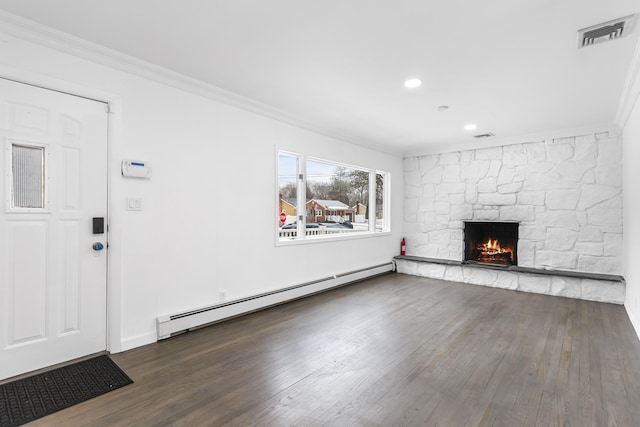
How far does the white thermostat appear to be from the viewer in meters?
2.85

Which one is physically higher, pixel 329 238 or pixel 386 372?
pixel 329 238

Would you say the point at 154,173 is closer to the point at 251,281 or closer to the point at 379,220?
the point at 251,281

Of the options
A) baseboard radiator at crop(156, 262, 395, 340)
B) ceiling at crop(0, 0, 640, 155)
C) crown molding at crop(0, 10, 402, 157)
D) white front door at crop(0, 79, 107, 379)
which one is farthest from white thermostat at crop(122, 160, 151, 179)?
baseboard radiator at crop(156, 262, 395, 340)

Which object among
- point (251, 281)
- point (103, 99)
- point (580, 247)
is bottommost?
point (251, 281)

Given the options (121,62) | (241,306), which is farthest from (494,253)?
(121,62)

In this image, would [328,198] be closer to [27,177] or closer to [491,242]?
[491,242]

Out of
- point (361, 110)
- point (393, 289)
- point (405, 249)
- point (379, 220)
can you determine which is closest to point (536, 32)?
point (361, 110)

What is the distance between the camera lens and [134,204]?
293cm

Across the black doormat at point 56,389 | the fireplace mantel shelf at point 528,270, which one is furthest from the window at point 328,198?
the black doormat at point 56,389

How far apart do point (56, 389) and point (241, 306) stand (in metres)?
1.80

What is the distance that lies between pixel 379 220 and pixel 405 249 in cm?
96

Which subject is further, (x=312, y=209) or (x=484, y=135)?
(x=484, y=135)

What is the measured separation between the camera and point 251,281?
12.9 ft

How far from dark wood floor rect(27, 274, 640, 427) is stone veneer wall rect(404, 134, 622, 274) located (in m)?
1.35
